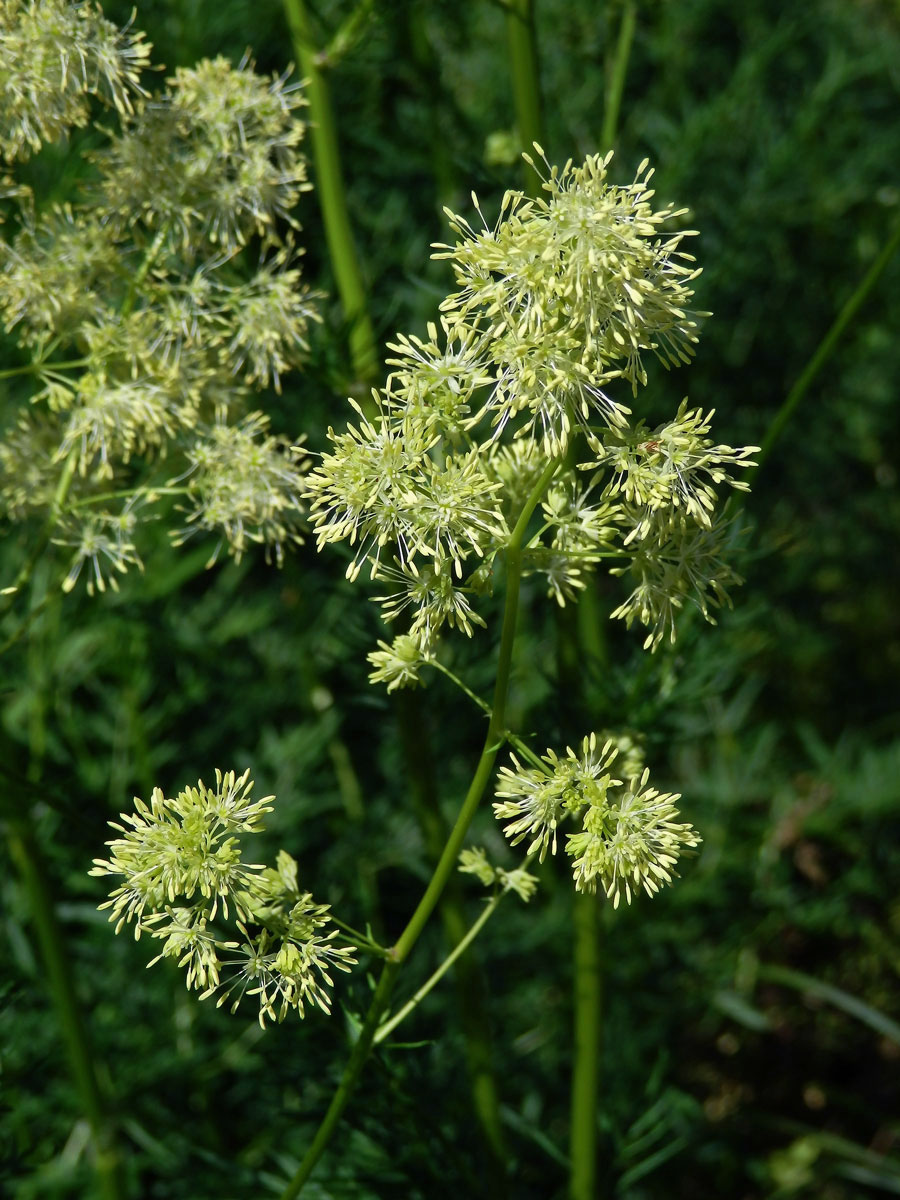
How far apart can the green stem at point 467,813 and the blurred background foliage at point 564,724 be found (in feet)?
0.88

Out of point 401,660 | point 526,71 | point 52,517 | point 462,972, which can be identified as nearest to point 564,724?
point 462,972

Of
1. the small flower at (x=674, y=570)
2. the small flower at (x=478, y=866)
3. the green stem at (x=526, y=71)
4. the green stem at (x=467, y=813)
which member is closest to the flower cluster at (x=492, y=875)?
the small flower at (x=478, y=866)

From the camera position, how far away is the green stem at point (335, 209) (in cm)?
112

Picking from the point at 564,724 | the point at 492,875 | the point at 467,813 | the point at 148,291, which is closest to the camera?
the point at 467,813

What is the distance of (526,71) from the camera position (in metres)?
1.13

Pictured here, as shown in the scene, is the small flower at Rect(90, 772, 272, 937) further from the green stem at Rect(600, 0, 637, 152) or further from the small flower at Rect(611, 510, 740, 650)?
the green stem at Rect(600, 0, 637, 152)

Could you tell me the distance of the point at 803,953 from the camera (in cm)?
203

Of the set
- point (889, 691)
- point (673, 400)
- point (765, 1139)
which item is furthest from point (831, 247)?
point (765, 1139)

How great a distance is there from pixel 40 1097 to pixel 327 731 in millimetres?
557

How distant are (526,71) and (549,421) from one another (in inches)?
23.0

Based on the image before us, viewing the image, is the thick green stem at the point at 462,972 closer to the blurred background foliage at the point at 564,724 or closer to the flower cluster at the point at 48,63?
the blurred background foliage at the point at 564,724

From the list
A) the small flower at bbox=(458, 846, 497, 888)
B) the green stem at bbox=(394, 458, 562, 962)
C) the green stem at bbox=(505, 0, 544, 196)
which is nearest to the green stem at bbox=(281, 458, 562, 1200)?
the green stem at bbox=(394, 458, 562, 962)

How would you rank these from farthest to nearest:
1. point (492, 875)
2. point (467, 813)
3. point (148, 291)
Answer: point (148, 291) → point (492, 875) → point (467, 813)

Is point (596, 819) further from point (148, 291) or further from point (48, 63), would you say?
point (48, 63)
